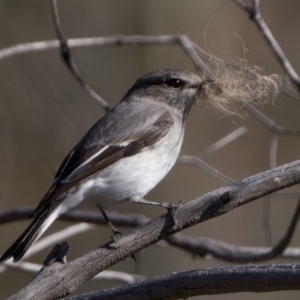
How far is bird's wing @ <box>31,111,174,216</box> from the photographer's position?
3.65 meters

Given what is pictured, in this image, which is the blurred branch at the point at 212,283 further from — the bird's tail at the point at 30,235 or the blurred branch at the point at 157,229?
the bird's tail at the point at 30,235

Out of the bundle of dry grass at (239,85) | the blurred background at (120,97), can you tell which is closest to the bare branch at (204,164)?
the bundle of dry grass at (239,85)

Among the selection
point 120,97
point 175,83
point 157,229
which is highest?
point 120,97

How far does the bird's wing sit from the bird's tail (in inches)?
2.0

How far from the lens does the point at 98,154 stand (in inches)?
151

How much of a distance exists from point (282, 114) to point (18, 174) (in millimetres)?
2483

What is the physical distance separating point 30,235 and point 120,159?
2.34 feet

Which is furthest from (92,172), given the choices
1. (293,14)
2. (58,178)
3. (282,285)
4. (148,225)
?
(293,14)

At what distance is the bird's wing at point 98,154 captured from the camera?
3.65 metres

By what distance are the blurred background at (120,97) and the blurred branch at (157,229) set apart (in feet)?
9.46

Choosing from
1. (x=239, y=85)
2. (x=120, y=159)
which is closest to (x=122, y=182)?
(x=120, y=159)

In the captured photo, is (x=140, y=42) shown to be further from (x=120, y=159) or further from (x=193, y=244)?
(x=193, y=244)

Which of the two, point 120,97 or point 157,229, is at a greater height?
point 120,97

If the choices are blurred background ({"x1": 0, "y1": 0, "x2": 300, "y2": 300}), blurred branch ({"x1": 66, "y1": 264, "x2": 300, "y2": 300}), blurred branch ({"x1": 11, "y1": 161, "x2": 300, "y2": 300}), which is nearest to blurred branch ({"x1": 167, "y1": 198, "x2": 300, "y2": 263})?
blurred branch ({"x1": 11, "y1": 161, "x2": 300, "y2": 300})
